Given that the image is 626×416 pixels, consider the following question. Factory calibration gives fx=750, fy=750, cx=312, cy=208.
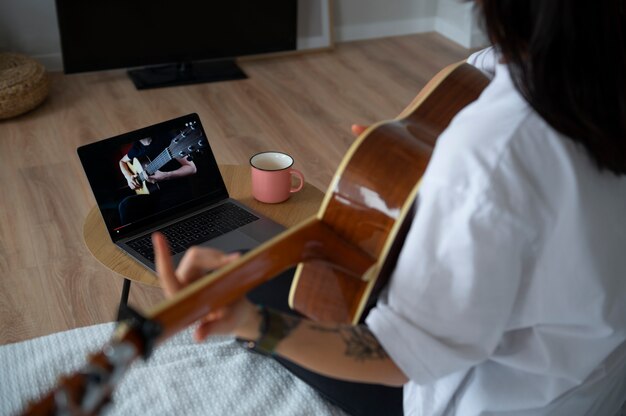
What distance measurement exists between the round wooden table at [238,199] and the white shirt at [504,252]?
1.94 ft

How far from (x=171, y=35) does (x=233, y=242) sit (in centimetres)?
172

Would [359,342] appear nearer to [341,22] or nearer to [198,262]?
[198,262]

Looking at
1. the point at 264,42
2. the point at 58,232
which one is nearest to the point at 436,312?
the point at 58,232

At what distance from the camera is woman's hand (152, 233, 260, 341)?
80 cm

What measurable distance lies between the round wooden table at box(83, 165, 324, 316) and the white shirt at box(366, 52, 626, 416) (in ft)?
1.94

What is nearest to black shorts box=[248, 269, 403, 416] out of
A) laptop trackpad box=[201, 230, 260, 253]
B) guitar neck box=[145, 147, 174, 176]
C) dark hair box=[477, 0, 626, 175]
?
laptop trackpad box=[201, 230, 260, 253]

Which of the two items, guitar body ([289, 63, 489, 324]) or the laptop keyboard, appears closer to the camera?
guitar body ([289, 63, 489, 324])

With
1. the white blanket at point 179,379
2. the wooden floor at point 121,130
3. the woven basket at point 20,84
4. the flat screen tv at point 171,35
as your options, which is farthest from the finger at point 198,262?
the flat screen tv at point 171,35

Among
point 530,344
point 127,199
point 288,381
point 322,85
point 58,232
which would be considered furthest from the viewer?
point 322,85

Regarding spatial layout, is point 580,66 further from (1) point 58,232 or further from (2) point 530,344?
(1) point 58,232

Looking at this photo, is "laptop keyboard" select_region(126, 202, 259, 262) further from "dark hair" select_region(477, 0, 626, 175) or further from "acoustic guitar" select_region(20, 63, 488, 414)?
"dark hair" select_region(477, 0, 626, 175)

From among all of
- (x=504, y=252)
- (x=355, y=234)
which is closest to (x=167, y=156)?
(x=355, y=234)

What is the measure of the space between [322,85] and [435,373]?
2351 millimetres

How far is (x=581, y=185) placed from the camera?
842mm
